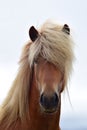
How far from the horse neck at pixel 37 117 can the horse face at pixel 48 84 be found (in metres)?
0.21

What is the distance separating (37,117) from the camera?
6.68 metres

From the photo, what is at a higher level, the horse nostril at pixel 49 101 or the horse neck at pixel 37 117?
the horse nostril at pixel 49 101

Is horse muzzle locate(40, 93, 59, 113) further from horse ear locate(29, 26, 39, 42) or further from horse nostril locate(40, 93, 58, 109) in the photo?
horse ear locate(29, 26, 39, 42)

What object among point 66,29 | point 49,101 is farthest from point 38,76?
point 66,29

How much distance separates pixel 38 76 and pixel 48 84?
1.05 ft

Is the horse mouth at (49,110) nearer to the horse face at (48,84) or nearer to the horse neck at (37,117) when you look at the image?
the horse face at (48,84)

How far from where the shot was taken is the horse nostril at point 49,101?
6125 mm

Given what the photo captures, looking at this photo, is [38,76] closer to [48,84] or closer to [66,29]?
[48,84]

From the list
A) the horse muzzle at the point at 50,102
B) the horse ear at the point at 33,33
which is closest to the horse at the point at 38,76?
the horse ear at the point at 33,33

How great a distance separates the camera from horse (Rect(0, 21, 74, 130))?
6551 millimetres

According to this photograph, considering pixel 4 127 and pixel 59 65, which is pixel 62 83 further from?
pixel 4 127

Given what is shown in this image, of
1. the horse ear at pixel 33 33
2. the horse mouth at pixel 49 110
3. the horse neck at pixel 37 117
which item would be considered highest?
the horse ear at pixel 33 33

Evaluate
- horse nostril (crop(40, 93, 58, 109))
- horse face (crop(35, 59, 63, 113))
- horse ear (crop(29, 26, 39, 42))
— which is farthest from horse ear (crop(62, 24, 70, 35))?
horse nostril (crop(40, 93, 58, 109))

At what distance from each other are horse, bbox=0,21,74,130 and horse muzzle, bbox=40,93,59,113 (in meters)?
0.13
